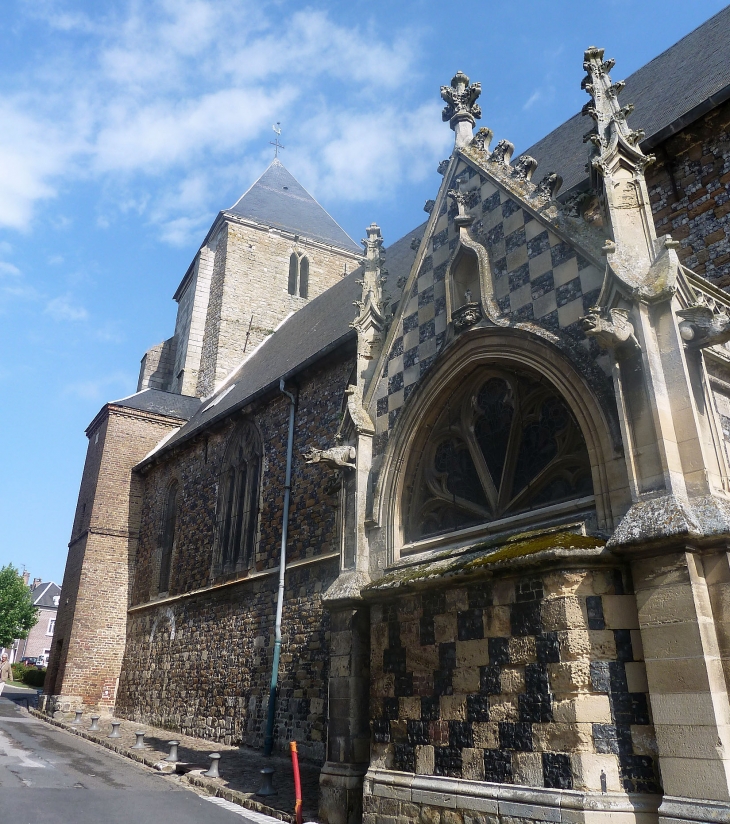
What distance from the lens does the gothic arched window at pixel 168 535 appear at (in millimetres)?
18797

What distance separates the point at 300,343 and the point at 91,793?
1138 cm

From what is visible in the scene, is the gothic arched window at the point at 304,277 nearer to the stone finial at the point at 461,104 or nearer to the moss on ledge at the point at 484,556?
the stone finial at the point at 461,104

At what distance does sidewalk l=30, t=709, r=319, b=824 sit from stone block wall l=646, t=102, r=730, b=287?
713cm

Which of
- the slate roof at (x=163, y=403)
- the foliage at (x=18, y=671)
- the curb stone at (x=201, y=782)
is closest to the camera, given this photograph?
the curb stone at (x=201, y=782)

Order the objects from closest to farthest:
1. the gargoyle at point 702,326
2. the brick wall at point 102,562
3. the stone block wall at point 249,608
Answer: the gargoyle at point 702,326
the stone block wall at point 249,608
the brick wall at point 102,562

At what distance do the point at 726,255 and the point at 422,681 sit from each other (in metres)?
5.42

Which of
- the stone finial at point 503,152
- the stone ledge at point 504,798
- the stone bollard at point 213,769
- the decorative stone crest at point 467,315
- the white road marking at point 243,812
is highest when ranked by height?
the stone finial at point 503,152

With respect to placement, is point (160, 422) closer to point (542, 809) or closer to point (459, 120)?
point (459, 120)

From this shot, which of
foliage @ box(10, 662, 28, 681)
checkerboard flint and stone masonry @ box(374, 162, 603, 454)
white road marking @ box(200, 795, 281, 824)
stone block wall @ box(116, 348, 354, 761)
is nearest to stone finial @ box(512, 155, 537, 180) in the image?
checkerboard flint and stone masonry @ box(374, 162, 603, 454)

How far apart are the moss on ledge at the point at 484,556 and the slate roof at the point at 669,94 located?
18.7 ft

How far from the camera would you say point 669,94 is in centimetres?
1055

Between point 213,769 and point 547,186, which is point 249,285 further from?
point 547,186

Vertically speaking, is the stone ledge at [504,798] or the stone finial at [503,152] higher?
the stone finial at [503,152]

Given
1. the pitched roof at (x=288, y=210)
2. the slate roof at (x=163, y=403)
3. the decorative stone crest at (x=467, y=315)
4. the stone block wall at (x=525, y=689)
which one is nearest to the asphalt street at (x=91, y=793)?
the stone block wall at (x=525, y=689)
